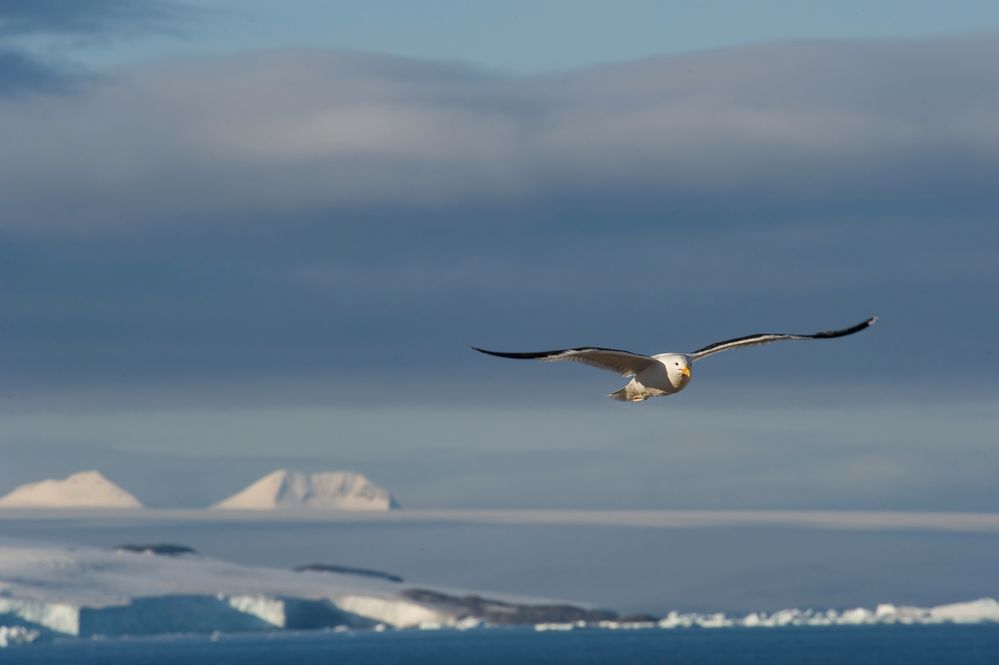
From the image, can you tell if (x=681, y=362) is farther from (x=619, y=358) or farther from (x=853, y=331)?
(x=853, y=331)

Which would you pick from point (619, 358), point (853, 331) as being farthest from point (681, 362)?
point (853, 331)

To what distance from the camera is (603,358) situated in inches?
1626

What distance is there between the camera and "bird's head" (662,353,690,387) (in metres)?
41.3

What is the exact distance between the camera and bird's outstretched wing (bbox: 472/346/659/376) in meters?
39.5

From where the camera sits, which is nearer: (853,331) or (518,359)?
(518,359)

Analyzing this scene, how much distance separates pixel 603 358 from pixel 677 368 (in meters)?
1.54

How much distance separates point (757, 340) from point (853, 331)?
204 centimetres

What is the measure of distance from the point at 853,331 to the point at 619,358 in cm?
516

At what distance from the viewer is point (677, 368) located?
136 feet

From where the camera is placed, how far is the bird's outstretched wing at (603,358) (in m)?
39.5

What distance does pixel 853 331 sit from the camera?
1684 inches

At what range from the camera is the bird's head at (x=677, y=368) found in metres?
41.3

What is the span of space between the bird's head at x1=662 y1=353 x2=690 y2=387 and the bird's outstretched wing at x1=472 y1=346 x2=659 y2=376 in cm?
31

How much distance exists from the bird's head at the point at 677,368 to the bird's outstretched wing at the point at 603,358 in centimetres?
31
